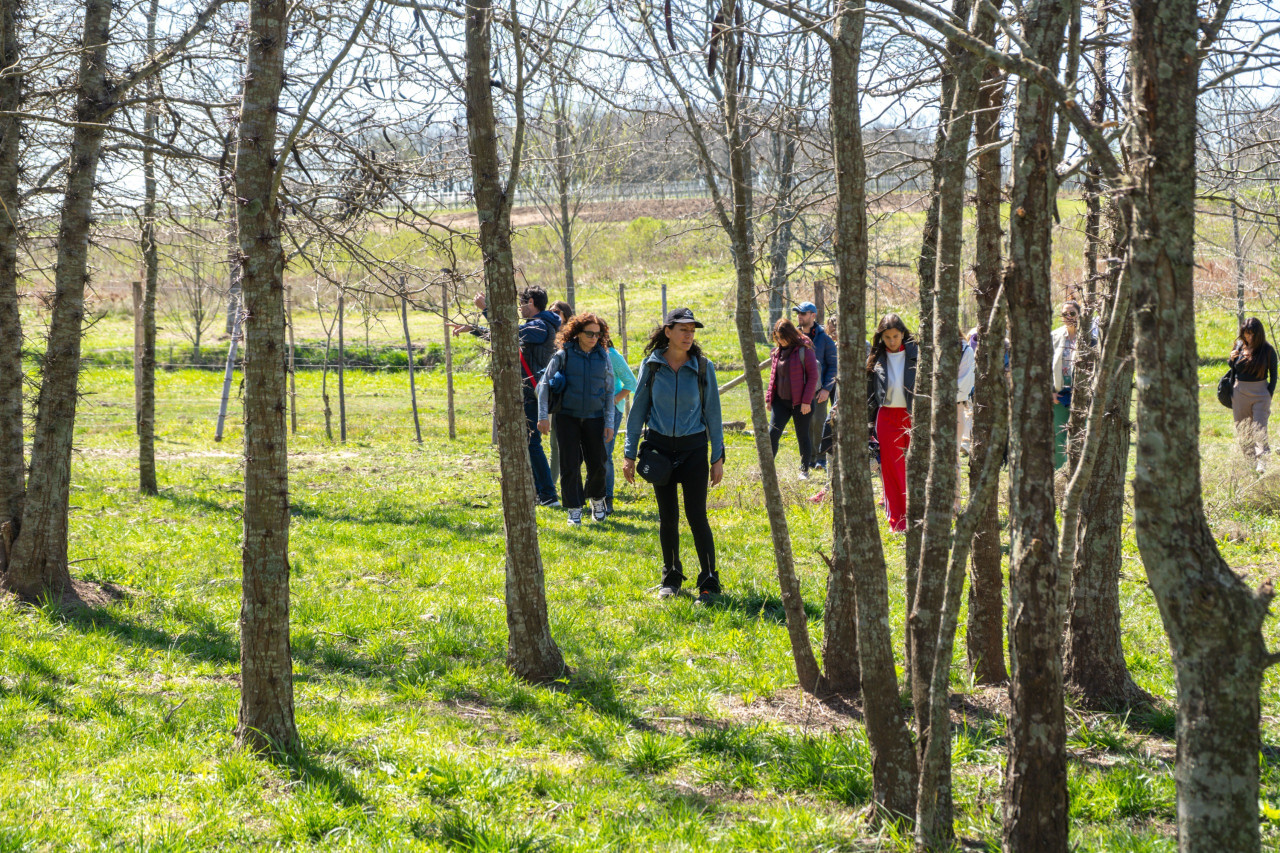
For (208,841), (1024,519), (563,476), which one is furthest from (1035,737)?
(563,476)

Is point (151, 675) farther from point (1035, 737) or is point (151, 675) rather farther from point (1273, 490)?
point (1273, 490)

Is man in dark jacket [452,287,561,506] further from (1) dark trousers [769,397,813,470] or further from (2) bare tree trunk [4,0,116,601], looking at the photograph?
(2) bare tree trunk [4,0,116,601]

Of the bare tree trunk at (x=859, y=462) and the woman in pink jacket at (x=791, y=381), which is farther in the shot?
the woman in pink jacket at (x=791, y=381)

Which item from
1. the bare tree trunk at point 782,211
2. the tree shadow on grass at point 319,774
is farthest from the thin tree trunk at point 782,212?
the tree shadow on grass at point 319,774

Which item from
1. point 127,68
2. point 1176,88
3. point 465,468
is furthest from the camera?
point 465,468

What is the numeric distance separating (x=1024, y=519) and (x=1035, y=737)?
683mm

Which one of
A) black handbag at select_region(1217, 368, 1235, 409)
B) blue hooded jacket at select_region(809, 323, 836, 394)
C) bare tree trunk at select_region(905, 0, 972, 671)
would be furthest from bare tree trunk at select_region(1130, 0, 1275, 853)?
black handbag at select_region(1217, 368, 1235, 409)

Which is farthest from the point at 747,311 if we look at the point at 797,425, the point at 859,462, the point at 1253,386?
the point at 1253,386

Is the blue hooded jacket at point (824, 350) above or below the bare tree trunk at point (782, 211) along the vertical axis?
below

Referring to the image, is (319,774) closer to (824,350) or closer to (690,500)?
(690,500)

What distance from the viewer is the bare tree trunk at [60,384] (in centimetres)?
617

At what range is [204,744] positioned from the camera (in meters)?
4.14

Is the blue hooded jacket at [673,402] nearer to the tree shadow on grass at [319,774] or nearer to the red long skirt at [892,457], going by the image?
the red long skirt at [892,457]

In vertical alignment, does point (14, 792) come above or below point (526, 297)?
below
